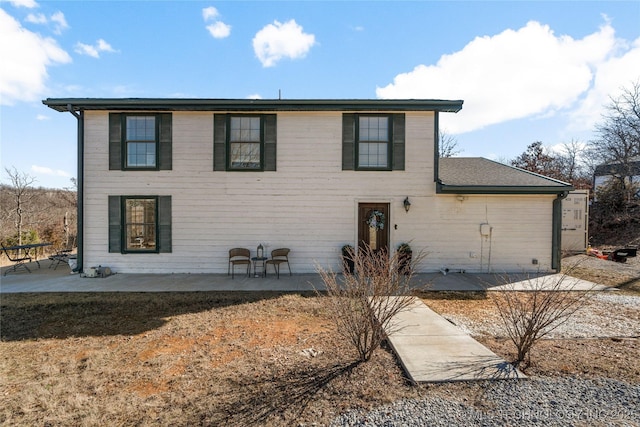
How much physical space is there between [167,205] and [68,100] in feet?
12.6

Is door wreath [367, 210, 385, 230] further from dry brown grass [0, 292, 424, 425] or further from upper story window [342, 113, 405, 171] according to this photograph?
dry brown grass [0, 292, 424, 425]

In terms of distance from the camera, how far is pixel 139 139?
8.68 meters

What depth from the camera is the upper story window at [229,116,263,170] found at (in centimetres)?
868

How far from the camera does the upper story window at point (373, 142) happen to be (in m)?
8.61

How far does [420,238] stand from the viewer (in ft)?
28.7

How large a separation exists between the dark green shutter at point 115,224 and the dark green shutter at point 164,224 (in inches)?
45.3

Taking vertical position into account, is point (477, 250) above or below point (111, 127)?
below

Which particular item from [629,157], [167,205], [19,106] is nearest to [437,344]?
[167,205]

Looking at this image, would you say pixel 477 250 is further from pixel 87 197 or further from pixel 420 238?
pixel 87 197

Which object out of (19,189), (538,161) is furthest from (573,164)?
(19,189)

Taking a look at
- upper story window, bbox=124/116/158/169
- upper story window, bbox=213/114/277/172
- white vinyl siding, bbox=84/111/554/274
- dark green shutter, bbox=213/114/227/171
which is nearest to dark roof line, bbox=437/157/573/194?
white vinyl siding, bbox=84/111/554/274

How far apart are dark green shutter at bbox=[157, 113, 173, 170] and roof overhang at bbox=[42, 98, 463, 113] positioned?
0.92 feet

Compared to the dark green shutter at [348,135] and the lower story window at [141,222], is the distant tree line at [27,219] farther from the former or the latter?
the dark green shutter at [348,135]

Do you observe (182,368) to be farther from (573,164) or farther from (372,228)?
(573,164)
